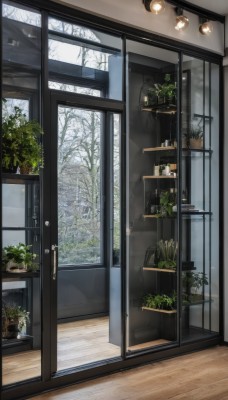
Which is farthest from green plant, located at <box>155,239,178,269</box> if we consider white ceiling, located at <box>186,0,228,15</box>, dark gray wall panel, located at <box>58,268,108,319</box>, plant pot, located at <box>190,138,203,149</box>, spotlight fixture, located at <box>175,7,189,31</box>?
white ceiling, located at <box>186,0,228,15</box>

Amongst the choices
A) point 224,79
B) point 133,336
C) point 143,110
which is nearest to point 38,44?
point 143,110

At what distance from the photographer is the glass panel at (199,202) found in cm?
523

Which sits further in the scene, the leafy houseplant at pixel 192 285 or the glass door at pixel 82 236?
the leafy houseplant at pixel 192 285

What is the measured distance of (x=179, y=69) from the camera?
202 inches

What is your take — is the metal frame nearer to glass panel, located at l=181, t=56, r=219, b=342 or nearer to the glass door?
the glass door

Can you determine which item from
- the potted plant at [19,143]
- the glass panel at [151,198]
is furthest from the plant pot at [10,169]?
the glass panel at [151,198]

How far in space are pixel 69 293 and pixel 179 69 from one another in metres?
2.55

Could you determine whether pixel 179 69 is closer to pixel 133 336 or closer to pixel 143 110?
pixel 143 110

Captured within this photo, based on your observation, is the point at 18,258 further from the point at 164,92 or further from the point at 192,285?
the point at 164,92

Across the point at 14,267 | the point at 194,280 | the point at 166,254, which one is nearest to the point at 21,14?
the point at 14,267

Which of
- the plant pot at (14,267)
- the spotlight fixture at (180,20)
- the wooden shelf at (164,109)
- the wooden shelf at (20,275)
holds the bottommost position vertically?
the wooden shelf at (20,275)

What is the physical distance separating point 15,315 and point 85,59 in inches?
87.2

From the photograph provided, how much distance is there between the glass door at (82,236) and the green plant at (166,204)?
71cm

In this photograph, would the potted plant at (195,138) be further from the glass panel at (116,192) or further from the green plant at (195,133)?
the glass panel at (116,192)
